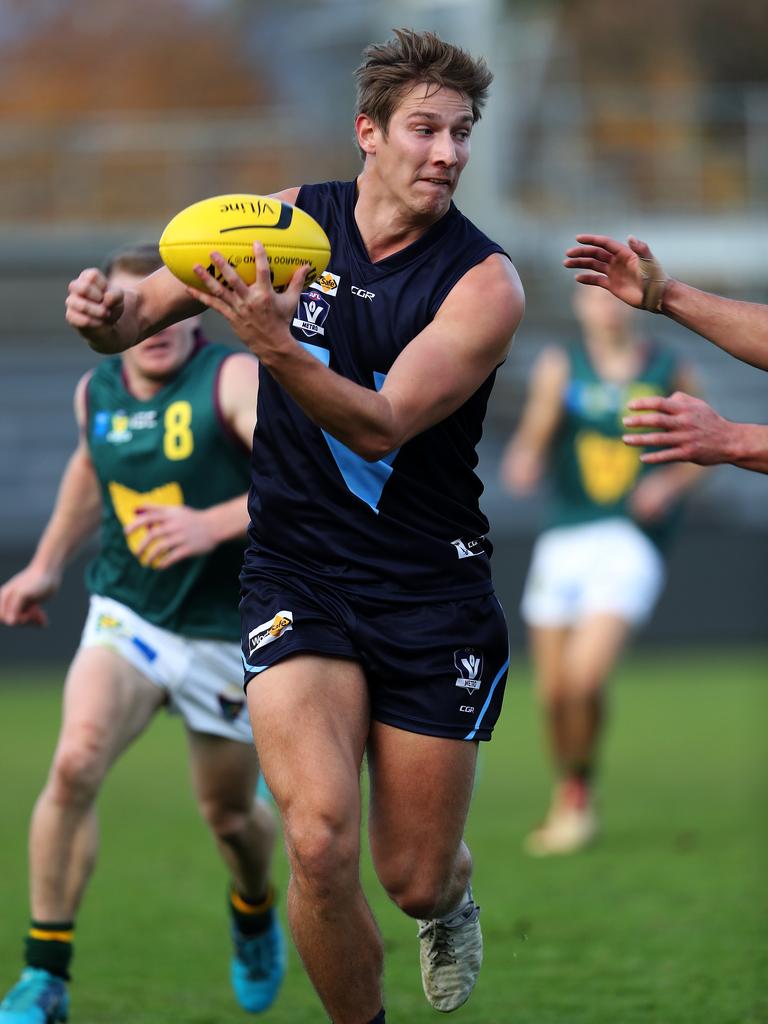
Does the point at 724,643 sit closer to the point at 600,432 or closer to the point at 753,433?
the point at 600,432

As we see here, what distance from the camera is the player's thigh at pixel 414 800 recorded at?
4.54m

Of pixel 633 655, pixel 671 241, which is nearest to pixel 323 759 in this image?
pixel 633 655

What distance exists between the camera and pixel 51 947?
17.0 feet

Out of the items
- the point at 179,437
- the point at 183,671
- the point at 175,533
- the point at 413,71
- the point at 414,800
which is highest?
the point at 413,71

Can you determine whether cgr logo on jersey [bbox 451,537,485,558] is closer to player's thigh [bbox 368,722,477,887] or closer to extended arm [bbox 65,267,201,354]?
player's thigh [bbox 368,722,477,887]

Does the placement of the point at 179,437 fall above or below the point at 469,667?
above

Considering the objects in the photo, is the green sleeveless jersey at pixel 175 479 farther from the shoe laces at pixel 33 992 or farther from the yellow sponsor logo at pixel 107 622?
the shoe laces at pixel 33 992

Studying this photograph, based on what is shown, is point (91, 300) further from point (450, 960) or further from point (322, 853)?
point (450, 960)

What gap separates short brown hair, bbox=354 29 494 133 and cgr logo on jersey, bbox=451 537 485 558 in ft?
3.70

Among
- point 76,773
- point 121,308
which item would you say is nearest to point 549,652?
point 76,773

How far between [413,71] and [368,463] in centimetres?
102

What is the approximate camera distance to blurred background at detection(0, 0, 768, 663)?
787 inches

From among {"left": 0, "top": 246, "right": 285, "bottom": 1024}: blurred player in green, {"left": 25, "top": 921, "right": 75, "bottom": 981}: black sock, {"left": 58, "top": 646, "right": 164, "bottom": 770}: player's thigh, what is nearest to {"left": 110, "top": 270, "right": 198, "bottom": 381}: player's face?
{"left": 0, "top": 246, "right": 285, "bottom": 1024}: blurred player in green

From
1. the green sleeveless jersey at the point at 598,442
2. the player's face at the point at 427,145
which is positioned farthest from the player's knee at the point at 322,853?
the green sleeveless jersey at the point at 598,442
